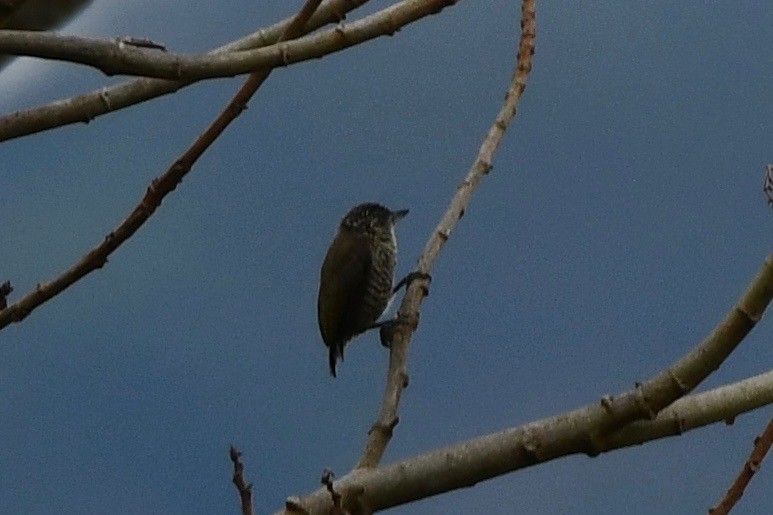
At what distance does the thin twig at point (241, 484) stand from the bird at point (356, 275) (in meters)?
2.41

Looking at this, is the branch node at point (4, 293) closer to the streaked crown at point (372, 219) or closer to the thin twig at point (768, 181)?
the thin twig at point (768, 181)

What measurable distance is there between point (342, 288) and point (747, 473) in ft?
8.35

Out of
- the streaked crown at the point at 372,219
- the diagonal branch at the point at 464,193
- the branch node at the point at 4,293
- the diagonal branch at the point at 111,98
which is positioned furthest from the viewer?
the streaked crown at the point at 372,219

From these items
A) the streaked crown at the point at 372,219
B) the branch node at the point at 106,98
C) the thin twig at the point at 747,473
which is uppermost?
the streaked crown at the point at 372,219

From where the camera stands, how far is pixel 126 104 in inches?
81.0

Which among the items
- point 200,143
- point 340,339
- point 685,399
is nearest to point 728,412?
point 685,399

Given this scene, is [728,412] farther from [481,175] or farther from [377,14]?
[481,175]

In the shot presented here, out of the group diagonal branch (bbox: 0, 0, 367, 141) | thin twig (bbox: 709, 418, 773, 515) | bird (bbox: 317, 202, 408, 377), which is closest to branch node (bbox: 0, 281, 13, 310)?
diagonal branch (bbox: 0, 0, 367, 141)

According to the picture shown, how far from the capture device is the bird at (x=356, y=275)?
162 inches

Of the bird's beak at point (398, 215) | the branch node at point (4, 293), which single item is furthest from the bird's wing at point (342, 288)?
the branch node at point (4, 293)

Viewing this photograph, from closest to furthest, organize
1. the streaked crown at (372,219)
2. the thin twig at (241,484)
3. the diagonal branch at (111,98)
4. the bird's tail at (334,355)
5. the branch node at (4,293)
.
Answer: the thin twig at (241,484), the diagonal branch at (111,98), the branch node at (4,293), the bird's tail at (334,355), the streaked crown at (372,219)

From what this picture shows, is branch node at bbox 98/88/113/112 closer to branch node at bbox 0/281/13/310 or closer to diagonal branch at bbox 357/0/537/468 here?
branch node at bbox 0/281/13/310

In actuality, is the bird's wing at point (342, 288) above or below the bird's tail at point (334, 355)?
above

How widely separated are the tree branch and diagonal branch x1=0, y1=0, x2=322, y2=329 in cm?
63
